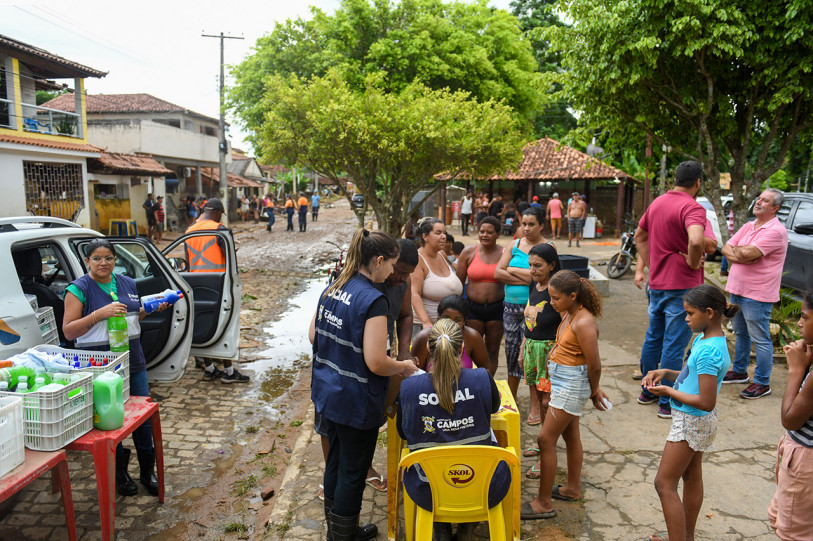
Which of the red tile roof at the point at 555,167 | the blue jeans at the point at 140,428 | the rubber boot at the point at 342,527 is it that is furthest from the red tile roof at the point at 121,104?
the rubber boot at the point at 342,527

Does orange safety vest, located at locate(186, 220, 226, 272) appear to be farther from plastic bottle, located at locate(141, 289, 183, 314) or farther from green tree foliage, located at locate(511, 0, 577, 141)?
green tree foliage, located at locate(511, 0, 577, 141)

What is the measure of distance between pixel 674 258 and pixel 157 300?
15.4ft

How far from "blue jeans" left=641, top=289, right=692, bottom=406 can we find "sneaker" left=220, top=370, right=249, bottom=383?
14.9ft

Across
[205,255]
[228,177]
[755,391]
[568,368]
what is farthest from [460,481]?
[228,177]

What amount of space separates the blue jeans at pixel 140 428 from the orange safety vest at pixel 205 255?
2.50 m

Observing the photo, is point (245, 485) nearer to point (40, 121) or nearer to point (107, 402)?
point (107, 402)

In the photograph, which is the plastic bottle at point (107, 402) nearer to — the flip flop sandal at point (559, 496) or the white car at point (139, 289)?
the white car at point (139, 289)

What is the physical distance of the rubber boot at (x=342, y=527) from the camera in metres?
3.15

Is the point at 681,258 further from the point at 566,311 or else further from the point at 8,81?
the point at 8,81

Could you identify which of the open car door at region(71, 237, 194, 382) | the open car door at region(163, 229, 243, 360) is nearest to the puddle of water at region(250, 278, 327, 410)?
the open car door at region(163, 229, 243, 360)

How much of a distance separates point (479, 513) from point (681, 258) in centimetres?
335

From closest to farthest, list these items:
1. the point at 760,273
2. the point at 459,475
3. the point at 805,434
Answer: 1. the point at 805,434
2. the point at 459,475
3. the point at 760,273

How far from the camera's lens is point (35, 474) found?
2.79m

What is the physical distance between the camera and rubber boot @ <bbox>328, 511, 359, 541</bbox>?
10.3 feet
